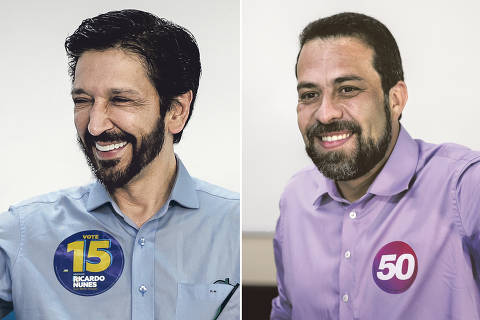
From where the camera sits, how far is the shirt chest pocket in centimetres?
240

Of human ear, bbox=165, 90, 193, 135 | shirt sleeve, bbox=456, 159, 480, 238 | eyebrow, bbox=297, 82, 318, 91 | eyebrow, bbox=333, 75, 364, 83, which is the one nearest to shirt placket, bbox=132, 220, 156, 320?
human ear, bbox=165, 90, 193, 135

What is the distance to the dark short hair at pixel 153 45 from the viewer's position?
8.06 ft

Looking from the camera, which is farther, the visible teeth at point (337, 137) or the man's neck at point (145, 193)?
the man's neck at point (145, 193)

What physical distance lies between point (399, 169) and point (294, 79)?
61 centimetres

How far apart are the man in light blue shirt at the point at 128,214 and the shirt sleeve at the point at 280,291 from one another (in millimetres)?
178

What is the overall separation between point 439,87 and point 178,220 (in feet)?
4.21

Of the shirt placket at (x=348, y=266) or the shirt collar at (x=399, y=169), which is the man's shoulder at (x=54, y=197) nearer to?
the shirt placket at (x=348, y=266)

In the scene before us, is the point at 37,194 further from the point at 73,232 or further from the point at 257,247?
the point at 257,247

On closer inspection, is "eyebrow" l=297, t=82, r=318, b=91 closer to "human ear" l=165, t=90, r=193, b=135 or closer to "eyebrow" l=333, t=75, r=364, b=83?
"eyebrow" l=333, t=75, r=364, b=83

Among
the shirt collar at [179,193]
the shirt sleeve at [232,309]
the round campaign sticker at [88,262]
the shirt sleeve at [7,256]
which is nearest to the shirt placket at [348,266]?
the shirt sleeve at [232,309]

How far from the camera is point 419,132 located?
2320 millimetres

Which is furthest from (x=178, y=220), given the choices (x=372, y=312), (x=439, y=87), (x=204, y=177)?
(x=439, y=87)

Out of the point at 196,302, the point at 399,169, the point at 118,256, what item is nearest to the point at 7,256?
the point at 118,256

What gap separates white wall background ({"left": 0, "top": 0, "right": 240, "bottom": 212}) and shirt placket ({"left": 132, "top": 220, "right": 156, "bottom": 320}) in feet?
1.21
